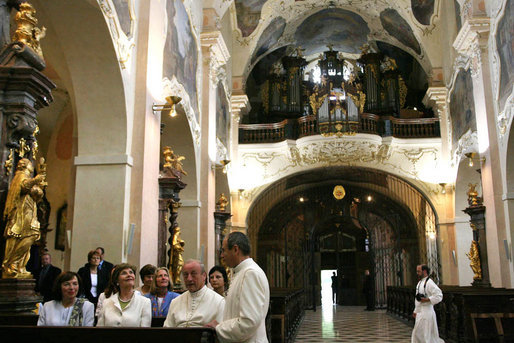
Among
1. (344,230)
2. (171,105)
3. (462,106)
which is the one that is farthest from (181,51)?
(344,230)

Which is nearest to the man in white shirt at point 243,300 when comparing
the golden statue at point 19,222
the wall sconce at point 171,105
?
the golden statue at point 19,222

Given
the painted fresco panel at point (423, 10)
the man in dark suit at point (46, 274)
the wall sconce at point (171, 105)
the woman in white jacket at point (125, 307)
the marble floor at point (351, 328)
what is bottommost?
the marble floor at point (351, 328)

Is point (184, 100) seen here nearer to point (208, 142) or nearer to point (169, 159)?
point (169, 159)

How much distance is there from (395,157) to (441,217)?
8.58 feet

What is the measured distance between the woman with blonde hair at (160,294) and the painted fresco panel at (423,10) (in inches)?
624

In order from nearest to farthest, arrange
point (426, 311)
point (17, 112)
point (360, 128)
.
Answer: point (17, 112) → point (426, 311) → point (360, 128)

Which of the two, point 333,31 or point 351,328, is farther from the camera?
point 333,31

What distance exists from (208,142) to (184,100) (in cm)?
214

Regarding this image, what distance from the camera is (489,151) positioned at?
12773 mm

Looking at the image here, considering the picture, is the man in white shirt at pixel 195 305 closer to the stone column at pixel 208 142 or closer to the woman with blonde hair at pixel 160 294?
the woman with blonde hair at pixel 160 294

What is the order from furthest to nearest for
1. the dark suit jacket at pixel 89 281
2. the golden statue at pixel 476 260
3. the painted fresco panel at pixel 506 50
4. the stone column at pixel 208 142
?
the golden statue at pixel 476 260, the stone column at pixel 208 142, the painted fresco panel at pixel 506 50, the dark suit jacket at pixel 89 281

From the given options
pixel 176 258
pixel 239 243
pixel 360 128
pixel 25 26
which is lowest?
pixel 239 243

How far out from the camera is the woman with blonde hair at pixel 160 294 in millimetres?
5297

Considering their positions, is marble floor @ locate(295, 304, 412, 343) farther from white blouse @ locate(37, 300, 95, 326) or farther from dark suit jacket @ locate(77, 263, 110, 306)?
white blouse @ locate(37, 300, 95, 326)
